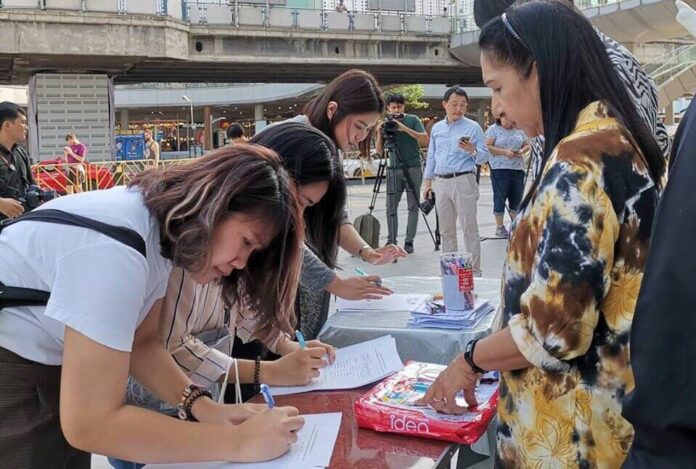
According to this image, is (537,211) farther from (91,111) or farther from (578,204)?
(91,111)

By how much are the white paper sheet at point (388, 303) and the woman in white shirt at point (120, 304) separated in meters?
0.93

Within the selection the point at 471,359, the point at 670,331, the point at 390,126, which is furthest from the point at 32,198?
the point at 670,331

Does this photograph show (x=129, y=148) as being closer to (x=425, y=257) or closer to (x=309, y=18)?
(x=309, y=18)

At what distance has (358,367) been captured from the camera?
1.67m

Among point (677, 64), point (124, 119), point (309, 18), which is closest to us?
point (309, 18)

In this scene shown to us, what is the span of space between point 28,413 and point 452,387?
2.43ft

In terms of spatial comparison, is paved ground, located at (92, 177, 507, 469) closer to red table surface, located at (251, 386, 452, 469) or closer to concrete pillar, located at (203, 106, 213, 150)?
red table surface, located at (251, 386, 452, 469)

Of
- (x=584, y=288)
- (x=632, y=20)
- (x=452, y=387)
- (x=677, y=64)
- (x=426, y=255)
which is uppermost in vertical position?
(x=632, y=20)

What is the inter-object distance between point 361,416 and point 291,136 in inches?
31.3

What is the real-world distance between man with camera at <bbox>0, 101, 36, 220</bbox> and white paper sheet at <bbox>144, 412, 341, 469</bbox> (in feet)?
15.5

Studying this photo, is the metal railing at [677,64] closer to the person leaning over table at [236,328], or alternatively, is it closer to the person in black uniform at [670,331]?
the person leaning over table at [236,328]

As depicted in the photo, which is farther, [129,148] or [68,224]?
[129,148]

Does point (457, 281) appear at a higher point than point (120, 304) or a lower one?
lower

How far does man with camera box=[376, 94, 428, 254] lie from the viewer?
6.62 metres
